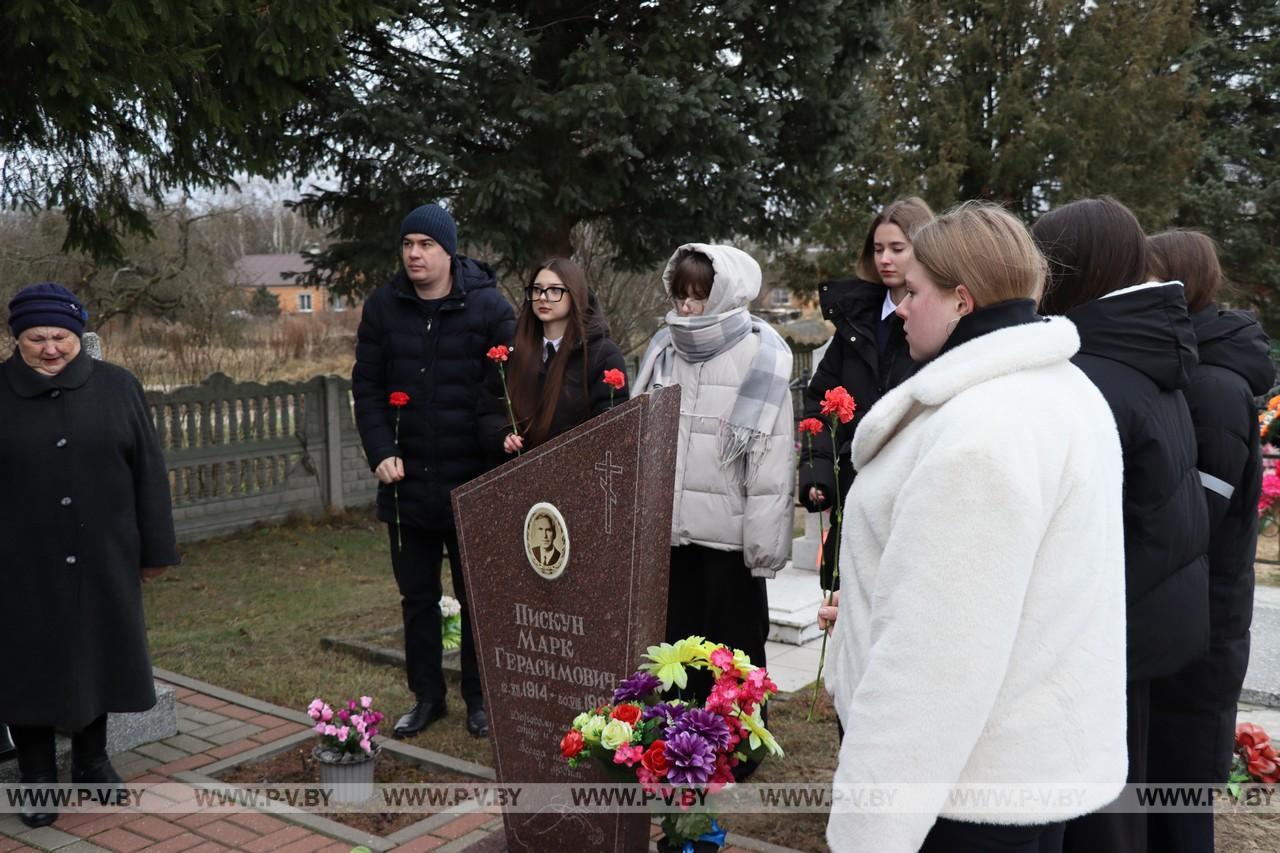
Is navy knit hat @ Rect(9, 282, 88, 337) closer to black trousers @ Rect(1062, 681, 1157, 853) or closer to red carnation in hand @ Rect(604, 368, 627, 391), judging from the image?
red carnation in hand @ Rect(604, 368, 627, 391)

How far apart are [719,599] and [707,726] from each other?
4.35ft

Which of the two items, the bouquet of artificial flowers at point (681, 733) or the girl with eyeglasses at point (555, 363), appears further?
the girl with eyeglasses at point (555, 363)

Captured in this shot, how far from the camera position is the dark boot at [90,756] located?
419 centimetres

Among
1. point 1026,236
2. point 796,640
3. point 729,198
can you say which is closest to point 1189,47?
point 729,198

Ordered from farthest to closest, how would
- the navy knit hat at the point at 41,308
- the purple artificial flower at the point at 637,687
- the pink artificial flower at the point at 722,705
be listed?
1. the navy knit hat at the point at 41,308
2. the purple artificial flower at the point at 637,687
3. the pink artificial flower at the point at 722,705

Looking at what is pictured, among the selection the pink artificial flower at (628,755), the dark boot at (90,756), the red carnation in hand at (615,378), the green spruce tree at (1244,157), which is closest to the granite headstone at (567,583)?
the pink artificial flower at (628,755)

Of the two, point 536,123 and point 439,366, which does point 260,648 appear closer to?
point 439,366

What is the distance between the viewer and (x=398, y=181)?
9211 millimetres

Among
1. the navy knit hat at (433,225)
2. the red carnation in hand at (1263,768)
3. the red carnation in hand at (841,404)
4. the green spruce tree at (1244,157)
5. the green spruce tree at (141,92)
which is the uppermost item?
the green spruce tree at (1244,157)

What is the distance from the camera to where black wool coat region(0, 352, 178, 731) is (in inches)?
158

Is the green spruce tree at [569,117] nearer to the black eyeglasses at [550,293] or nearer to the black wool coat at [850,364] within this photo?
the black eyeglasses at [550,293]

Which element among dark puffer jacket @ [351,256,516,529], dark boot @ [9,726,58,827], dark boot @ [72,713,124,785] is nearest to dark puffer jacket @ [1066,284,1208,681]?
dark puffer jacket @ [351,256,516,529]

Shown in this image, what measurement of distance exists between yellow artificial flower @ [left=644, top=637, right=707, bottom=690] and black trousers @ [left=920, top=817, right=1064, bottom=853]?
130cm

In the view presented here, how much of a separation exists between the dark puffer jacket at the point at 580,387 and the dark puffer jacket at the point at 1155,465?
214 centimetres
